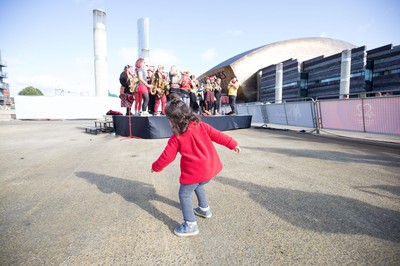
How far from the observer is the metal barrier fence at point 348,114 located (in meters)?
6.61

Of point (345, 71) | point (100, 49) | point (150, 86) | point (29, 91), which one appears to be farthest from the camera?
point (29, 91)

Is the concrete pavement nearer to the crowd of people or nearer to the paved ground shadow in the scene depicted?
the paved ground shadow

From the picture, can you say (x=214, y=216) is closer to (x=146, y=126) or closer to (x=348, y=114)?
(x=146, y=126)

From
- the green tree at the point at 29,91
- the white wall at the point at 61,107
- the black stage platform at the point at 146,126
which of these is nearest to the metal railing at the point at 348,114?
the black stage platform at the point at 146,126

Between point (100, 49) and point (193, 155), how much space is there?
116 ft

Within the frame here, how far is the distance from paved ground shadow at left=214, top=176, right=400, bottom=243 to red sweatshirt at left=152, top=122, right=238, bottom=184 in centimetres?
95

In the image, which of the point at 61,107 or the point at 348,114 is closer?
the point at 348,114

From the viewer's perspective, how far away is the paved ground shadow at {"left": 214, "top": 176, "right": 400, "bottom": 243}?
189 cm

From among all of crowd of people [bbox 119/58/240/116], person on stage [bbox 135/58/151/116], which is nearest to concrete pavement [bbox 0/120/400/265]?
person on stage [bbox 135/58/151/116]

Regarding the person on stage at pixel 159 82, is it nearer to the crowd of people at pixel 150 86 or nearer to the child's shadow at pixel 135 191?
the crowd of people at pixel 150 86

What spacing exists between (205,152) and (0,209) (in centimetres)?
251

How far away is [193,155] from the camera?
1.94 metres

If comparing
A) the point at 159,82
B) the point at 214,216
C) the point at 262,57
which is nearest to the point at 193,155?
the point at 214,216

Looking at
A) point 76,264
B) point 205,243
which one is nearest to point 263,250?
point 205,243
